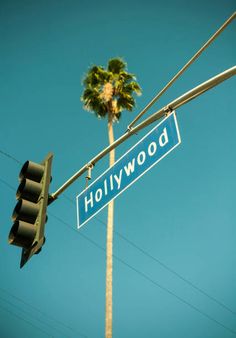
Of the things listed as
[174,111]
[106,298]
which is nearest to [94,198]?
[174,111]

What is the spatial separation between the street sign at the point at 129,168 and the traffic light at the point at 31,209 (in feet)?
2.04

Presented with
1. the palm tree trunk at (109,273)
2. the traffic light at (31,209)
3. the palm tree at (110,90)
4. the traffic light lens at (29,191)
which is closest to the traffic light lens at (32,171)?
the traffic light at (31,209)

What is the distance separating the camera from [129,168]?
177 inches

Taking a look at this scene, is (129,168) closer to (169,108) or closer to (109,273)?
(169,108)

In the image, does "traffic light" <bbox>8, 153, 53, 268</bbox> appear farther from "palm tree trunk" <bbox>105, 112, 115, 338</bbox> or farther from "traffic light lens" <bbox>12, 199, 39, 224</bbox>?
"palm tree trunk" <bbox>105, 112, 115, 338</bbox>

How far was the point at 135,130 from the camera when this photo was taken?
474 cm

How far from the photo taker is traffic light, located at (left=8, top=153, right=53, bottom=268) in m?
4.18

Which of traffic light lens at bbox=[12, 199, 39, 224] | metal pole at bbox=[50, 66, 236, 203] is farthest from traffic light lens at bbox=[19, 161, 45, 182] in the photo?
metal pole at bbox=[50, 66, 236, 203]

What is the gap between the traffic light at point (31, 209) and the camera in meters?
4.18

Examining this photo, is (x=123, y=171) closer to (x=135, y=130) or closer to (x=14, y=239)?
(x=135, y=130)

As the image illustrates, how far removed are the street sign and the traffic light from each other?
2.04ft

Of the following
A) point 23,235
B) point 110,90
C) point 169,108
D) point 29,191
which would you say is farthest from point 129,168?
point 110,90

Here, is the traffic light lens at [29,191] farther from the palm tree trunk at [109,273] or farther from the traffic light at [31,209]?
the palm tree trunk at [109,273]

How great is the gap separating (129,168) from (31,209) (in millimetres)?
1317
